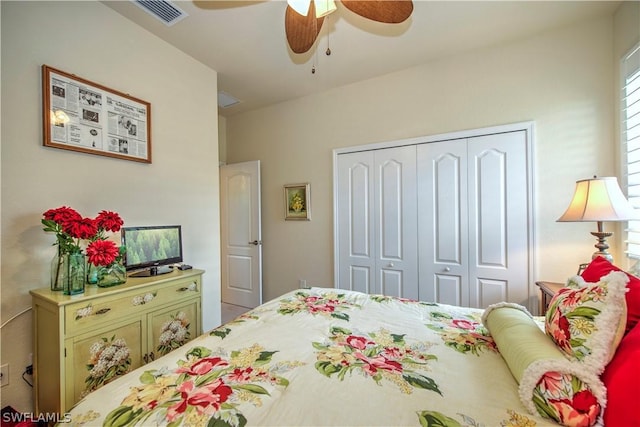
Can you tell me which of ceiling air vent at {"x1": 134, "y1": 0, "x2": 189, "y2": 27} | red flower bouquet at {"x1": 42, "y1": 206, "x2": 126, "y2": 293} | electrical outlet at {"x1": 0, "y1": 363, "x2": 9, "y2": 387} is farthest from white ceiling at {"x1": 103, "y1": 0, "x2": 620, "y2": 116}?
electrical outlet at {"x1": 0, "y1": 363, "x2": 9, "y2": 387}

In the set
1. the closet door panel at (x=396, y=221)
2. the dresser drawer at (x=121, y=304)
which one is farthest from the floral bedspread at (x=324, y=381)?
the closet door panel at (x=396, y=221)

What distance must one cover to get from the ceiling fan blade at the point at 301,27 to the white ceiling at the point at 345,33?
416 millimetres

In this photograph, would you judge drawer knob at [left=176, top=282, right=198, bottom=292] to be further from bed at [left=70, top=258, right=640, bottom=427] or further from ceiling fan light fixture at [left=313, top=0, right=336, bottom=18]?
ceiling fan light fixture at [left=313, top=0, right=336, bottom=18]

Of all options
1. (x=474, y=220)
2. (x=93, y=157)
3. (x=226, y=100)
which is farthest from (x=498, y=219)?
(x=226, y=100)

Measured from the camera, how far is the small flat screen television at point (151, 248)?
1.91 m

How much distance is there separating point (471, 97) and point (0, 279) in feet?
12.0

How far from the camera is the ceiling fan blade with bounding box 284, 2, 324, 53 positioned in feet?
5.13

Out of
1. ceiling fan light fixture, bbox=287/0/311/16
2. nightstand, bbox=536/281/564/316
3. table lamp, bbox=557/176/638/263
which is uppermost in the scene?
ceiling fan light fixture, bbox=287/0/311/16

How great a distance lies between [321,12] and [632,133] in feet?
7.50

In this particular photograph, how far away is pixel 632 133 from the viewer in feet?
6.09

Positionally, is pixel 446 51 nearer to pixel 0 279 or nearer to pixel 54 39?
pixel 54 39

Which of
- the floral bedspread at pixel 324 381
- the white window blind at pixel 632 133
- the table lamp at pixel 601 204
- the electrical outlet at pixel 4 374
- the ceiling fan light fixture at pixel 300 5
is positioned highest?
the ceiling fan light fixture at pixel 300 5

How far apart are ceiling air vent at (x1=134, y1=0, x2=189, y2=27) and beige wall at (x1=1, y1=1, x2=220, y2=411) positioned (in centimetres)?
27

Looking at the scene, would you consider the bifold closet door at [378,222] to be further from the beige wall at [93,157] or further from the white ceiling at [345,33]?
the beige wall at [93,157]
